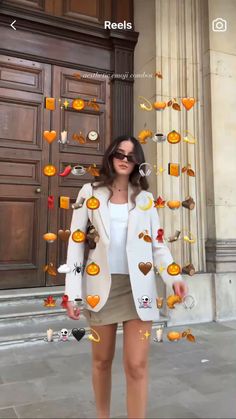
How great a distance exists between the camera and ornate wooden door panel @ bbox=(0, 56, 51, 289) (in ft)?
16.9

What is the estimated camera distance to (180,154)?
5.55m

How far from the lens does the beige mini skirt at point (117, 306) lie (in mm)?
2023

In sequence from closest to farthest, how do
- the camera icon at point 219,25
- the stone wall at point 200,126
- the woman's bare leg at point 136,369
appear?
1. the woman's bare leg at point 136,369
2. the stone wall at point 200,126
3. the camera icon at point 219,25

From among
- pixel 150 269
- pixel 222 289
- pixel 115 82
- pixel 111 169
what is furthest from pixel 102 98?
pixel 150 269

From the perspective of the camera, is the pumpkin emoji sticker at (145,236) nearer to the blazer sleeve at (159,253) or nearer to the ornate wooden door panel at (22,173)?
the blazer sleeve at (159,253)

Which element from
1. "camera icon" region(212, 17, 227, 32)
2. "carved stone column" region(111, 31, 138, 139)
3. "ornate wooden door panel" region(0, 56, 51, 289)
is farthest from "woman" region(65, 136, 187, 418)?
"camera icon" region(212, 17, 227, 32)

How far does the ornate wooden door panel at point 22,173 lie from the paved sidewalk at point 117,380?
136cm

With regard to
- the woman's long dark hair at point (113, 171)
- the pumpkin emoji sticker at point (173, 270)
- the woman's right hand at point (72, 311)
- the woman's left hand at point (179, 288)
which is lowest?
the woman's right hand at point (72, 311)

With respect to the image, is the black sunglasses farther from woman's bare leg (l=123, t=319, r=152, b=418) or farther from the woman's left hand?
woman's bare leg (l=123, t=319, r=152, b=418)

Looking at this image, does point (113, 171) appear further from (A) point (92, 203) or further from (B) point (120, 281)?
(B) point (120, 281)

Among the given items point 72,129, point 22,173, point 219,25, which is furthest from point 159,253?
point 219,25

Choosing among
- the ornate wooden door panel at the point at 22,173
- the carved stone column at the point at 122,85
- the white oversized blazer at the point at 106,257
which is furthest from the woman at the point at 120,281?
the carved stone column at the point at 122,85

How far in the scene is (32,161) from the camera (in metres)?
5.37

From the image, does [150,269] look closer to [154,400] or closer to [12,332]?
[154,400]
